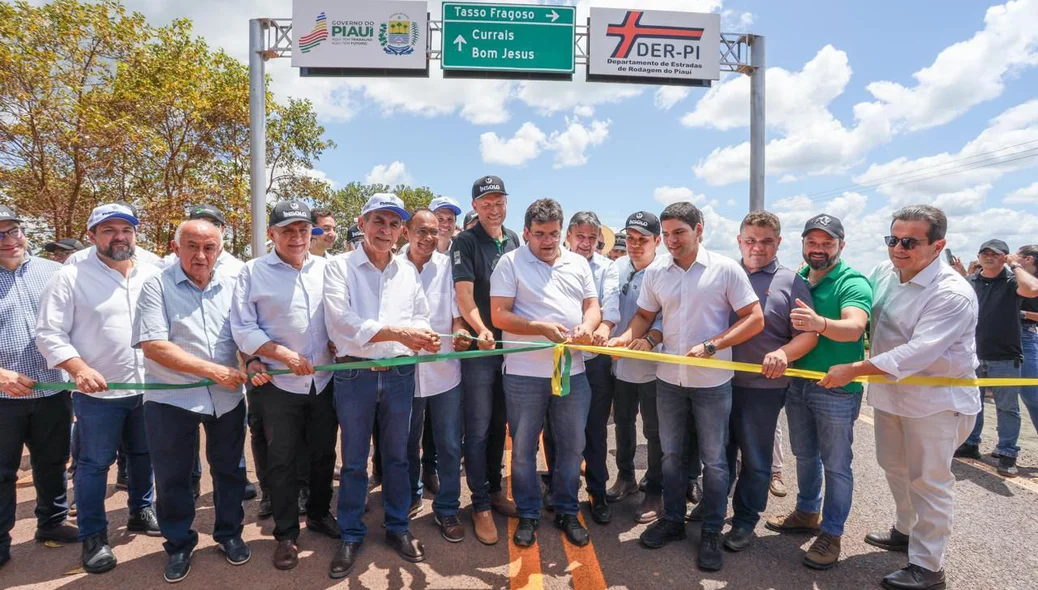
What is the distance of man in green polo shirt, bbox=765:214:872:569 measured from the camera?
3250 millimetres

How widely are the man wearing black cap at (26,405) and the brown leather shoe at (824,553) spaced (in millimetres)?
5017

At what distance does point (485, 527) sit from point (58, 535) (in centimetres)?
300

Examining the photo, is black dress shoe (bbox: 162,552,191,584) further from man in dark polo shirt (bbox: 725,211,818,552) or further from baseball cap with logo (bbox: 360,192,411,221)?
man in dark polo shirt (bbox: 725,211,818,552)

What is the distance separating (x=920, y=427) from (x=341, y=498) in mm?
3685

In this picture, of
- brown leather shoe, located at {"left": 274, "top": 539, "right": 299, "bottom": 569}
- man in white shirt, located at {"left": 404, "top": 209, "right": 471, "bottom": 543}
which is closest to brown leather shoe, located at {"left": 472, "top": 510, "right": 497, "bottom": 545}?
man in white shirt, located at {"left": 404, "top": 209, "right": 471, "bottom": 543}

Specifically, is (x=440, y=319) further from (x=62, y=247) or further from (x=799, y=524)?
(x=62, y=247)

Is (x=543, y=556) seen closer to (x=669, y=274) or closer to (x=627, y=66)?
(x=669, y=274)

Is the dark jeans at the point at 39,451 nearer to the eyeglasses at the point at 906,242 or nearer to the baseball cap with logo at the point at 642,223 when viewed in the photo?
the baseball cap with logo at the point at 642,223

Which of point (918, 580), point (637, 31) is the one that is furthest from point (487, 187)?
point (637, 31)

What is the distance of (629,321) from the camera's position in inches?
178

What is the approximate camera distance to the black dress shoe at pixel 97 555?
3238mm

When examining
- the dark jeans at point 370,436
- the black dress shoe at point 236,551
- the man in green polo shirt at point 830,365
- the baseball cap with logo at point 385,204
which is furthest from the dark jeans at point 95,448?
the man in green polo shirt at point 830,365

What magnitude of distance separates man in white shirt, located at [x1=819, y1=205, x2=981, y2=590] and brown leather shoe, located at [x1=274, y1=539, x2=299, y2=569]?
11.7ft

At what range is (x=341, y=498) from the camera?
3.38 m
